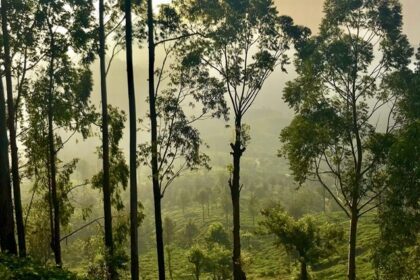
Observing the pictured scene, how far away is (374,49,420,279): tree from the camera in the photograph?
24.7 m

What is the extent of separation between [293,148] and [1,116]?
54.3 feet

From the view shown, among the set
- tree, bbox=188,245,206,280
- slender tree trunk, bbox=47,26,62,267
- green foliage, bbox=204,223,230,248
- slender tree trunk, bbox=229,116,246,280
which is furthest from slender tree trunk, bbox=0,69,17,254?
green foliage, bbox=204,223,230,248

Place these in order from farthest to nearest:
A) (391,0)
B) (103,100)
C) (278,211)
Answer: (278,211), (391,0), (103,100)

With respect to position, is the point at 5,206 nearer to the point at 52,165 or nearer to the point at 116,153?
the point at 52,165

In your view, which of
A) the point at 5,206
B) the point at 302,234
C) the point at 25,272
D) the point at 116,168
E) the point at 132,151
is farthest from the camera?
the point at 302,234

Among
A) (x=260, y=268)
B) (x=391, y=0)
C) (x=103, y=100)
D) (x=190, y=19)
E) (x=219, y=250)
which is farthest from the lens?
(x=260, y=268)

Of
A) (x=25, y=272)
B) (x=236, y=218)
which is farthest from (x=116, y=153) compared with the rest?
(x=25, y=272)

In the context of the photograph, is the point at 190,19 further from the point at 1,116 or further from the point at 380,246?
the point at 380,246

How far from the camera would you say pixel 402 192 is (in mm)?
25781

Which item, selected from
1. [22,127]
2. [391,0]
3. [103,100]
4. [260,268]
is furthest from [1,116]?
[260,268]

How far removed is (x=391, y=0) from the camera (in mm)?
27125

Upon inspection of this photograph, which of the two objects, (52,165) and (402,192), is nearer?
(52,165)

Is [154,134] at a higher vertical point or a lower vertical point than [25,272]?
higher

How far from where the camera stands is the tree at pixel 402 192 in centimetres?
2469
